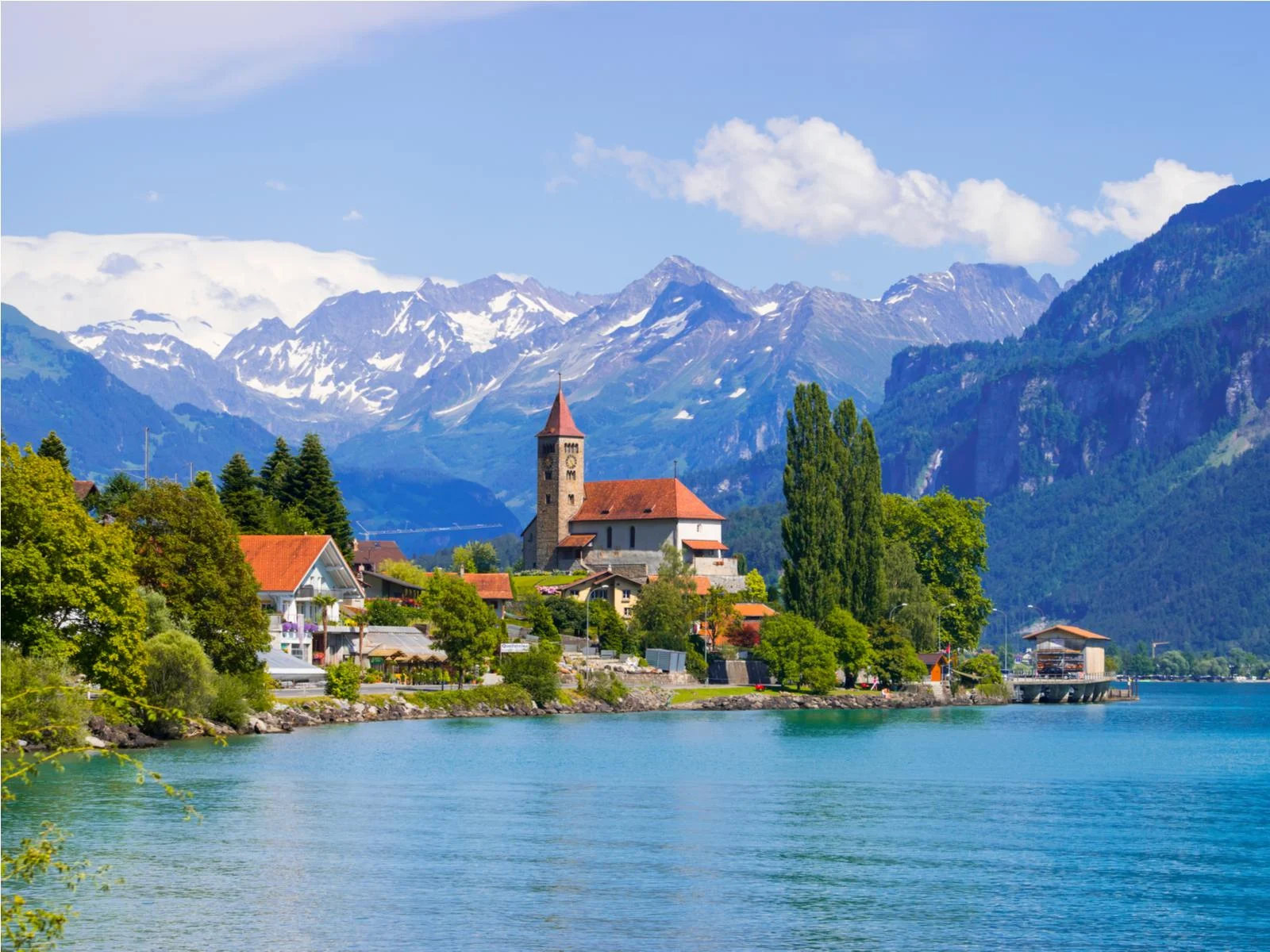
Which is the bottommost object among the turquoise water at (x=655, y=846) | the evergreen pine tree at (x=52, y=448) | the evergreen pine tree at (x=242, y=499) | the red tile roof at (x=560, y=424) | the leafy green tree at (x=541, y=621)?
the turquoise water at (x=655, y=846)

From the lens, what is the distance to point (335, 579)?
100 metres

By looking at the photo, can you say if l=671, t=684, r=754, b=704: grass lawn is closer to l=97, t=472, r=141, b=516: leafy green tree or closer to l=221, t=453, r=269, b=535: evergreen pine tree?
l=221, t=453, r=269, b=535: evergreen pine tree

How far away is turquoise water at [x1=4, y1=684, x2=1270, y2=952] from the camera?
34.3 metres

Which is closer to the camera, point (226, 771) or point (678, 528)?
point (226, 771)

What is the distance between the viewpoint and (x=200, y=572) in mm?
77188

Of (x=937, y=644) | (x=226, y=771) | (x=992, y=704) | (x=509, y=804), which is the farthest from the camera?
(x=992, y=704)

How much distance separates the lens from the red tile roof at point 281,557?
93.6m

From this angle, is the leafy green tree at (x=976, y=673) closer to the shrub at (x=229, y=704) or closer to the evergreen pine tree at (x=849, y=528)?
the evergreen pine tree at (x=849, y=528)

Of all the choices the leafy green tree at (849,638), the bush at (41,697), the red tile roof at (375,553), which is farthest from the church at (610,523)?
the bush at (41,697)

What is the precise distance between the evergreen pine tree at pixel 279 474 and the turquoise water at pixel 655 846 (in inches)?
1679

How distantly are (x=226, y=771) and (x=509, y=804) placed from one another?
11.7m

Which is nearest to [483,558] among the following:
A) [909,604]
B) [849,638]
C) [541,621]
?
[541,621]

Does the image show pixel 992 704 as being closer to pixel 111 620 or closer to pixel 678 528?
pixel 678 528

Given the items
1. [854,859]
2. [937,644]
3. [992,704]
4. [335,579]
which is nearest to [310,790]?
[854,859]
